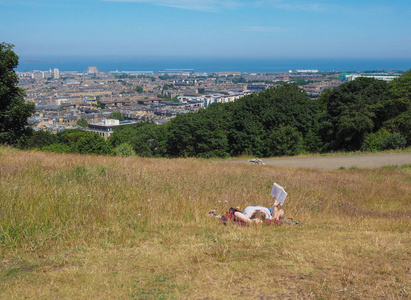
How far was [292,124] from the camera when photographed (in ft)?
141

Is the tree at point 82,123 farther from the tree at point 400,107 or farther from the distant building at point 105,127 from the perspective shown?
the tree at point 400,107

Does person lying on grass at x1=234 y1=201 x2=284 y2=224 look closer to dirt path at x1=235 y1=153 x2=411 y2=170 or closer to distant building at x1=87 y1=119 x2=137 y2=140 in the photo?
dirt path at x1=235 y1=153 x2=411 y2=170

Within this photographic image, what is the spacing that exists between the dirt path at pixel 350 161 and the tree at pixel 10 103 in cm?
1401

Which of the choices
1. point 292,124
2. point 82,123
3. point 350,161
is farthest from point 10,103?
point 82,123

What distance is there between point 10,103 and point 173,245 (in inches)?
728

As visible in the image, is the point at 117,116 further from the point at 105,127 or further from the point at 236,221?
the point at 236,221

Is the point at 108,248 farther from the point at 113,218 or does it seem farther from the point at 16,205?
the point at 16,205

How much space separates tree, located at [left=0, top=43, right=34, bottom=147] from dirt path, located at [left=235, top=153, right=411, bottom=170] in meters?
14.0

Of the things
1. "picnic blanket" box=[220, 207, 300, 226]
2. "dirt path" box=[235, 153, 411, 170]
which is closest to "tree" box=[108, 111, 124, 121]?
"dirt path" box=[235, 153, 411, 170]

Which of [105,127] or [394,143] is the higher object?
[394,143]

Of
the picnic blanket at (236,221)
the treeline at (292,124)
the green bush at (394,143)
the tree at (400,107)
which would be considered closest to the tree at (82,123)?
the treeline at (292,124)

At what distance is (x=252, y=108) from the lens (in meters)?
45.1

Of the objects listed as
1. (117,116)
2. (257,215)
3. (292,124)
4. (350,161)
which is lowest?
(117,116)

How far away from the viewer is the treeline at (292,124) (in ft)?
121
